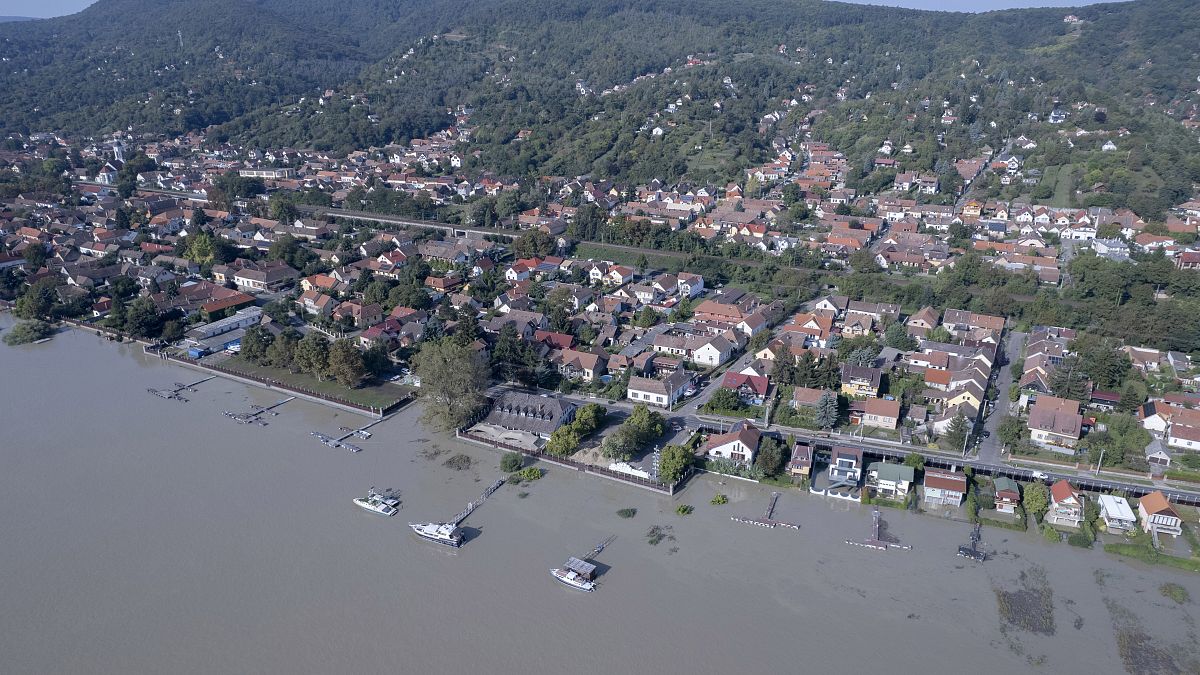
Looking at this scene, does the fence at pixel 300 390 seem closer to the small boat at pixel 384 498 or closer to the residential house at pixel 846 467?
the small boat at pixel 384 498

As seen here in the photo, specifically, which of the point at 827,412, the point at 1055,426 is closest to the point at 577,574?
the point at 827,412

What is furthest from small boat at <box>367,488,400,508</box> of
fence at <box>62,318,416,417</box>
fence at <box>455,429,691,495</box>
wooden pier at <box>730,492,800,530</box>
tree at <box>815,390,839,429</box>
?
tree at <box>815,390,839,429</box>

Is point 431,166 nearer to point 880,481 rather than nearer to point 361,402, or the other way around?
point 361,402

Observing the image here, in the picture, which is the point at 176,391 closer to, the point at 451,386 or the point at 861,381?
the point at 451,386

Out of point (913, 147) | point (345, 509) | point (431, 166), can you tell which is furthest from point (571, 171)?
point (345, 509)

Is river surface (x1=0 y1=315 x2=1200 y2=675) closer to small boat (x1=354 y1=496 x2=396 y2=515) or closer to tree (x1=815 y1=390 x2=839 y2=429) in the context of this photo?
small boat (x1=354 y1=496 x2=396 y2=515)

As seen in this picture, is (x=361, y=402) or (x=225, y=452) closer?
(x=225, y=452)
